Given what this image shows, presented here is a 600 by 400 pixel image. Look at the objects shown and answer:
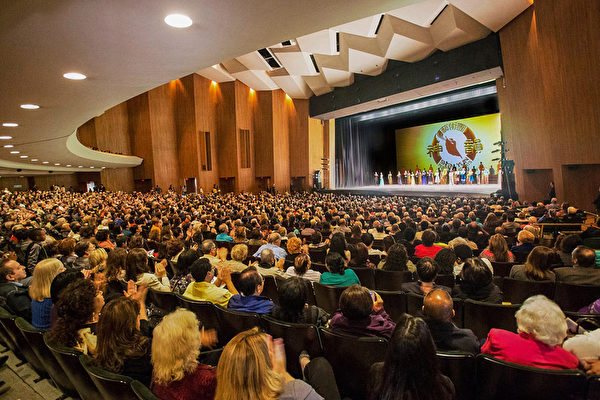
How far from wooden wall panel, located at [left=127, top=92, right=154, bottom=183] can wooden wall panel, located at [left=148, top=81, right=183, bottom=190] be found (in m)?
0.35

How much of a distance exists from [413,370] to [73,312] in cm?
199

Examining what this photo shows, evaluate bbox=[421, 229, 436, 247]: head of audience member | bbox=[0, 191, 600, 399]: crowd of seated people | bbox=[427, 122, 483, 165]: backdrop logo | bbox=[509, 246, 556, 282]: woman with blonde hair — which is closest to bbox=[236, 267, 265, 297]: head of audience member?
bbox=[0, 191, 600, 399]: crowd of seated people

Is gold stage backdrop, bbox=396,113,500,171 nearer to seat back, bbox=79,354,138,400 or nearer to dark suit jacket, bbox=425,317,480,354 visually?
dark suit jacket, bbox=425,317,480,354

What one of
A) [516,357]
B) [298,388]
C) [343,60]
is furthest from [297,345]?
[343,60]

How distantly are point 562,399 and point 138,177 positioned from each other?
A: 89.0 ft

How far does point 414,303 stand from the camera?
298cm

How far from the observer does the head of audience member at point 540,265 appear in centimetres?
328

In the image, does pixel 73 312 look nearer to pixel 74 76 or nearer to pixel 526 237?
pixel 74 76

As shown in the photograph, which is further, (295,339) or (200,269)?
(200,269)

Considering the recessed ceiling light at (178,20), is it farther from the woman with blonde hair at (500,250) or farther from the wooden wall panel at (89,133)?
the wooden wall panel at (89,133)

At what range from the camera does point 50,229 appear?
7688 millimetres

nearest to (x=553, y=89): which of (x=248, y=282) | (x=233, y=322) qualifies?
(x=248, y=282)

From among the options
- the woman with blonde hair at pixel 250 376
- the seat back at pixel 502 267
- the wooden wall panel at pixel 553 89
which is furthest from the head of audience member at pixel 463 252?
the wooden wall panel at pixel 553 89

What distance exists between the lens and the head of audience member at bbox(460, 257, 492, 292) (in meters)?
2.90
